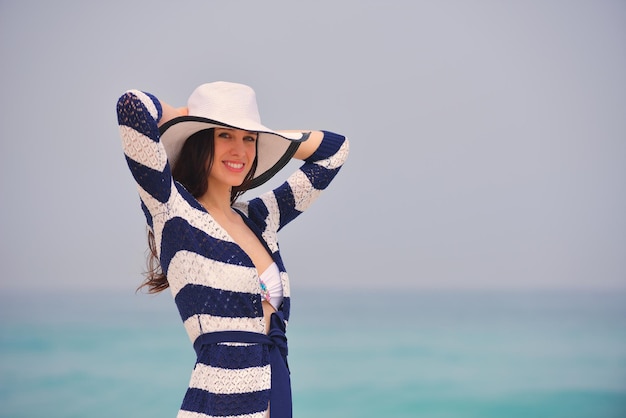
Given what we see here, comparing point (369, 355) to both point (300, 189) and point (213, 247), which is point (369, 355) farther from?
point (213, 247)

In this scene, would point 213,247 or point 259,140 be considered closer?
point 213,247

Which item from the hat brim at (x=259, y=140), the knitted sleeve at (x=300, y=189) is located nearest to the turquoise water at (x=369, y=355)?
the knitted sleeve at (x=300, y=189)

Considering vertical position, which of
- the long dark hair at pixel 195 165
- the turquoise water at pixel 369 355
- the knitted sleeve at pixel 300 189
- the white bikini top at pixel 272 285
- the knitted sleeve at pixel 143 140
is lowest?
the white bikini top at pixel 272 285

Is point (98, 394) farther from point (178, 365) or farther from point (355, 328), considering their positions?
point (355, 328)

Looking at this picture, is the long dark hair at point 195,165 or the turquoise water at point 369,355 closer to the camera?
the long dark hair at point 195,165

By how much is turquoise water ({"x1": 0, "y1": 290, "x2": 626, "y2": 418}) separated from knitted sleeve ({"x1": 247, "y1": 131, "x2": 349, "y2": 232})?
3.16 m

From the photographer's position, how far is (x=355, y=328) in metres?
7.39

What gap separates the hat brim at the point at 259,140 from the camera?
82.1 inches

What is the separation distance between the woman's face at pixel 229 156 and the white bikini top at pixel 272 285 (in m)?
0.24

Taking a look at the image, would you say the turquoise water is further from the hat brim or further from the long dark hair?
the long dark hair

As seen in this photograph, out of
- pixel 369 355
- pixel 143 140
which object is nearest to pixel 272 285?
pixel 143 140

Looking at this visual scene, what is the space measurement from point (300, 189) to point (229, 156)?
0.39 metres

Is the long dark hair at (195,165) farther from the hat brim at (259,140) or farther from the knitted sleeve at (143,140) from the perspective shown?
the knitted sleeve at (143,140)

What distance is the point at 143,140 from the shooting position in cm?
191
